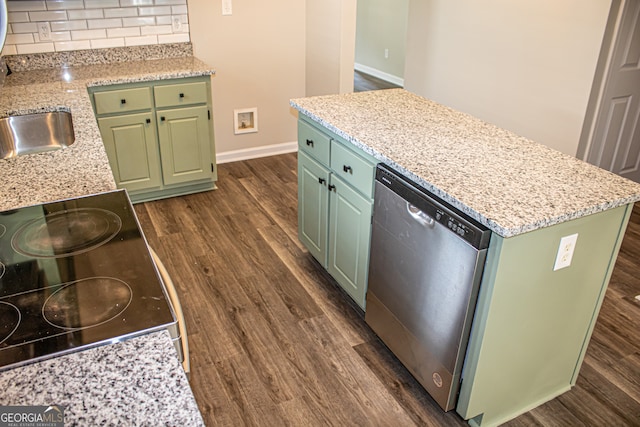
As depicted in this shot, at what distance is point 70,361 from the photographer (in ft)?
3.49

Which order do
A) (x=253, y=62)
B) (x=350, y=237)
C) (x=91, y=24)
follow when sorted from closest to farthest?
1. (x=350, y=237)
2. (x=91, y=24)
3. (x=253, y=62)

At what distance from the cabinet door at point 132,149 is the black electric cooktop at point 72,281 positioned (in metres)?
2.05

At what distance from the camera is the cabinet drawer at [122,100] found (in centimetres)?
341

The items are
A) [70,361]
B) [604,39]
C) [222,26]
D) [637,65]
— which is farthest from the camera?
[222,26]

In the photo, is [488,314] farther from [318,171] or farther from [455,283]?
[318,171]

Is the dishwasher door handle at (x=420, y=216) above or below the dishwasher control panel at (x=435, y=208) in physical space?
below

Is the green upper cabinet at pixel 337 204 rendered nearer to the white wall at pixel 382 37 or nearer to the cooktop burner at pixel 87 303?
the cooktop burner at pixel 87 303

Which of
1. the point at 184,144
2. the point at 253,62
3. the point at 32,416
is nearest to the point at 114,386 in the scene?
the point at 32,416

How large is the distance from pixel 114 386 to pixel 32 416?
0.14 m

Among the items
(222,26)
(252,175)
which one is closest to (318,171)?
(252,175)

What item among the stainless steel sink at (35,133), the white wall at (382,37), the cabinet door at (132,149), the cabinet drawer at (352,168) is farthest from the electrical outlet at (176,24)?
the white wall at (382,37)

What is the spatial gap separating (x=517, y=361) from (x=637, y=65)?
113 inches

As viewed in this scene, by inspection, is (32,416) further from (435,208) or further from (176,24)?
(176,24)

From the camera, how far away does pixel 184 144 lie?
3801 millimetres
